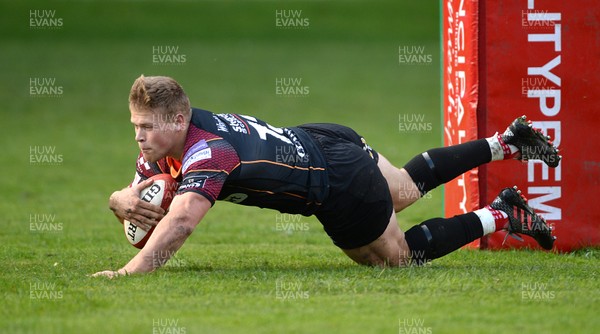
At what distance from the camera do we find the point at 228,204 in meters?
12.6

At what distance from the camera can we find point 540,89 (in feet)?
25.6

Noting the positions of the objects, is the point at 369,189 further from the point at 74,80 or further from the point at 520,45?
the point at 74,80

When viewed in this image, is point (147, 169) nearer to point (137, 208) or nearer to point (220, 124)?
point (137, 208)

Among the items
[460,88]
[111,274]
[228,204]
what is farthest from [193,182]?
[228,204]

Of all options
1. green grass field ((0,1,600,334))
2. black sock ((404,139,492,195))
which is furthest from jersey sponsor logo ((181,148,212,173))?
black sock ((404,139,492,195))

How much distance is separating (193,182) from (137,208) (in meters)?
0.62

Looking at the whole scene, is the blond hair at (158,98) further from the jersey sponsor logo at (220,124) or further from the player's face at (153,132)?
the jersey sponsor logo at (220,124)

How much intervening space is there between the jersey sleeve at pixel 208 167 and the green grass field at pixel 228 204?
23.1 inches

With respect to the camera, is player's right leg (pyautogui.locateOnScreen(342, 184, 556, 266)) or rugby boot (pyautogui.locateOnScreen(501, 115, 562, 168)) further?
rugby boot (pyautogui.locateOnScreen(501, 115, 562, 168))

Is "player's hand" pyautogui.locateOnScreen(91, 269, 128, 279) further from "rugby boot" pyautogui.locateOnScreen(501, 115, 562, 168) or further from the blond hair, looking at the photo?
"rugby boot" pyautogui.locateOnScreen(501, 115, 562, 168)

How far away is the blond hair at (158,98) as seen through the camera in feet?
20.7

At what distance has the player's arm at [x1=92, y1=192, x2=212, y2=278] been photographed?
6.11 metres

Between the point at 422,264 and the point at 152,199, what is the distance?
1.93m

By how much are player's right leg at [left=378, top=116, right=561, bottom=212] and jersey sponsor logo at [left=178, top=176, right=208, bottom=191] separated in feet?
5.32
